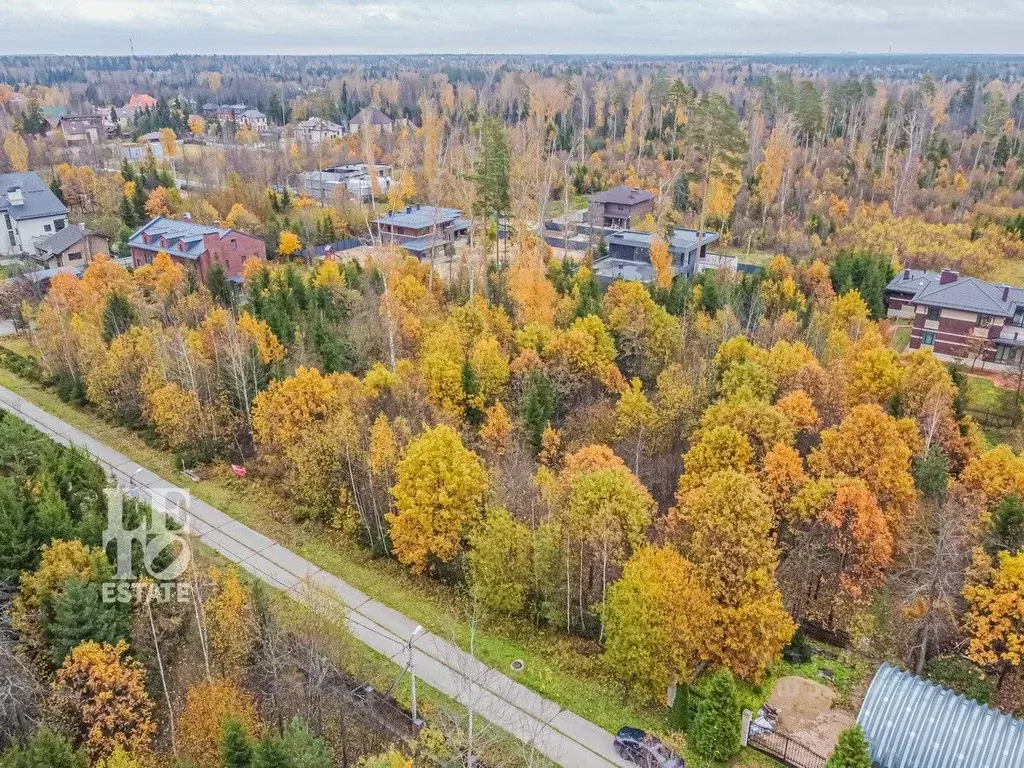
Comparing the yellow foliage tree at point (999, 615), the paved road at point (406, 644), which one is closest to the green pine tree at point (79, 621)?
the paved road at point (406, 644)

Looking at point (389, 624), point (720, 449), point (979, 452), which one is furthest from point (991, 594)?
point (389, 624)

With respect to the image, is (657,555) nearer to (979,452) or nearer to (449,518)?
(449,518)

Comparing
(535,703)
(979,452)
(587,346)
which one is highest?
(587,346)

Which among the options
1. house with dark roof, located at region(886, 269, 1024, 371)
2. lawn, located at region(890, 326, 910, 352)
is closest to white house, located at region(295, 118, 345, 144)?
lawn, located at region(890, 326, 910, 352)

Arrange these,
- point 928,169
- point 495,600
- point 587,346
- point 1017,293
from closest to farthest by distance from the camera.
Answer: point 495,600
point 587,346
point 1017,293
point 928,169

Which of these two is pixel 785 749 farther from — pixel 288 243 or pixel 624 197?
pixel 624 197
